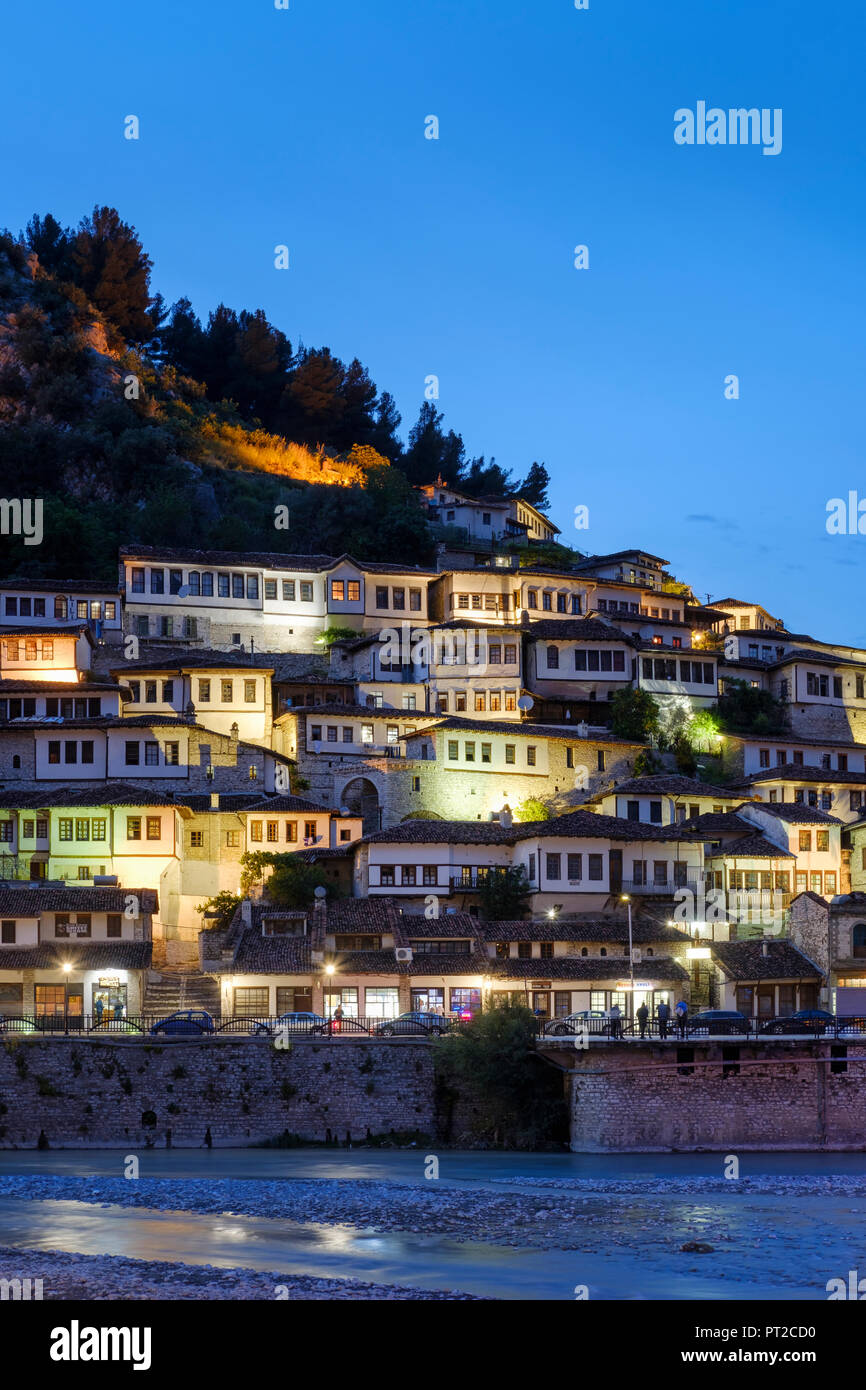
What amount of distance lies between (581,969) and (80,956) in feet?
53.5

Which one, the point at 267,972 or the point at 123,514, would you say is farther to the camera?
the point at 123,514

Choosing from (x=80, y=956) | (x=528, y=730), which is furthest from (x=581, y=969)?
(x=528, y=730)

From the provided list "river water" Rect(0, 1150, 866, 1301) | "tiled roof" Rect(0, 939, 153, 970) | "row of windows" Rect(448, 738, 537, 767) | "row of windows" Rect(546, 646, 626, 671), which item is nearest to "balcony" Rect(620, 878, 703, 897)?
"row of windows" Rect(448, 738, 537, 767)

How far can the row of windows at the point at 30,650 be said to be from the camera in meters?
73.4

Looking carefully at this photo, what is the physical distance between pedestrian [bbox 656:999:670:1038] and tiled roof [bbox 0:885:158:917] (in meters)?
17.3

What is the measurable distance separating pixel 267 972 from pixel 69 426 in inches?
2562

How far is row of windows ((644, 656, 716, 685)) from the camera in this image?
262 ft

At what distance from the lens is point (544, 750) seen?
70.6m

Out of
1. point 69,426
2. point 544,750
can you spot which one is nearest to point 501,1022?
point 544,750

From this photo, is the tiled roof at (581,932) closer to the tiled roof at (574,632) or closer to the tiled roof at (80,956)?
the tiled roof at (80,956)

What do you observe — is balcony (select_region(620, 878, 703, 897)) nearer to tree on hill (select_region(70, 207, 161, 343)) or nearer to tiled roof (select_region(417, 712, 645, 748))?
tiled roof (select_region(417, 712, 645, 748))

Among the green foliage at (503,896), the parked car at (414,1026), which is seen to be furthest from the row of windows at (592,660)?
the parked car at (414,1026)

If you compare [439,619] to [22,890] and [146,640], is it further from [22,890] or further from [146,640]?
[22,890]

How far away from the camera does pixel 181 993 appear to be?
52.8 metres
